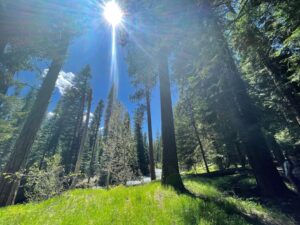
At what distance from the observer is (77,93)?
28.7 m

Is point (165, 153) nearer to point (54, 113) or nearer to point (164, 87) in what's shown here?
point (164, 87)

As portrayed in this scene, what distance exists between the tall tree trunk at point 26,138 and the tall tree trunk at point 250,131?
20.2 ft

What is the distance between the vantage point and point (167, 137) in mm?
7387

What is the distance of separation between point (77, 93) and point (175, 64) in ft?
81.2

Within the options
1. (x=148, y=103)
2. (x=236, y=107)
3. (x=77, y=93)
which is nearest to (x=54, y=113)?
(x=77, y=93)

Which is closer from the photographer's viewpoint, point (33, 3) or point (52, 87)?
point (33, 3)

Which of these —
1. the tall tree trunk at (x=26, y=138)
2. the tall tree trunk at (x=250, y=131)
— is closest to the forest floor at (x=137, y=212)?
the tall tree trunk at (x=250, y=131)

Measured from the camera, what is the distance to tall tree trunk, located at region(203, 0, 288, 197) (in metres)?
5.16

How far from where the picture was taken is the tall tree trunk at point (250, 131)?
5.16 metres

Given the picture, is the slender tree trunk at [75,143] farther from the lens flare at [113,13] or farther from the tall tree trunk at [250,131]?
the tall tree trunk at [250,131]

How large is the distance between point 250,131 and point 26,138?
779 centimetres

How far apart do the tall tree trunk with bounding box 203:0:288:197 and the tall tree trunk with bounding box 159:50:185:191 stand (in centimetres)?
257

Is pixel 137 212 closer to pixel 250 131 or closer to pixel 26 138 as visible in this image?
pixel 26 138

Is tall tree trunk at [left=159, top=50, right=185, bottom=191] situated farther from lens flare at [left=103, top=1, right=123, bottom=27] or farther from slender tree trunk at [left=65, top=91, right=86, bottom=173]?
slender tree trunk at [left=65, top=91, right=86, bottom=173]
